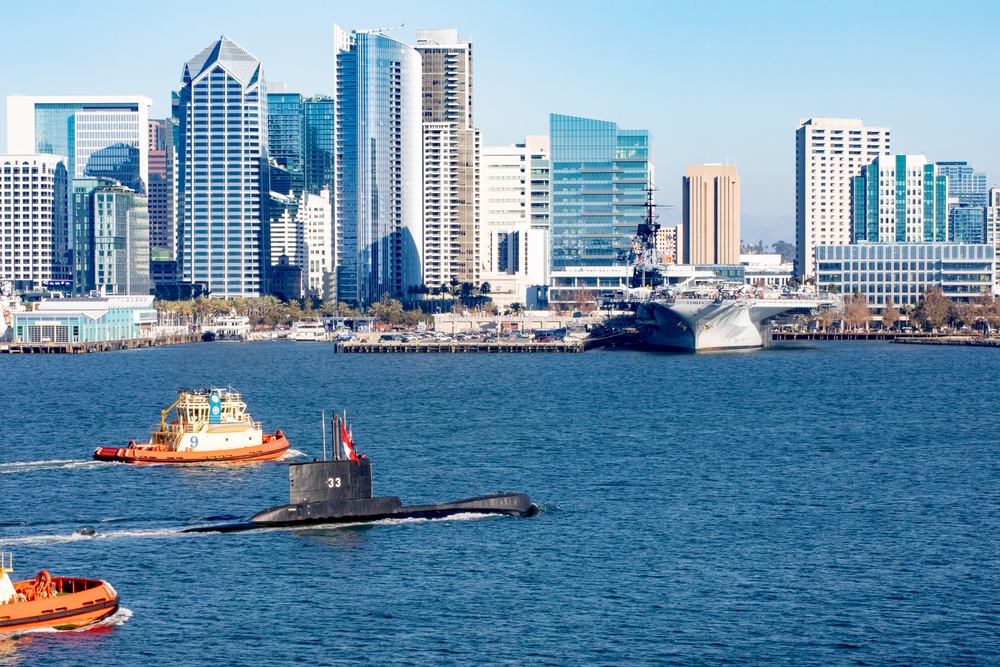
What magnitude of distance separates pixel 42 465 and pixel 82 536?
19006 millimetres

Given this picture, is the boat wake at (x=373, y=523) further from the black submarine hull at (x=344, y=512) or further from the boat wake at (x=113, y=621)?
the boat wake at (x=113, y=621)

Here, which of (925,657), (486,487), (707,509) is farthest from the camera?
(486,487)

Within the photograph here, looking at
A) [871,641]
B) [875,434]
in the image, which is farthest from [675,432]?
[871,641]

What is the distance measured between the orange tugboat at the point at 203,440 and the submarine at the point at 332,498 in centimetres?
1762

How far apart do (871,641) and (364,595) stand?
1423 cm

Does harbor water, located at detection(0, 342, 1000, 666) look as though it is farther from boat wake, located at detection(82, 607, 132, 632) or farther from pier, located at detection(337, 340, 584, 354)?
pier, located at detection(337, 340, 584, 354)

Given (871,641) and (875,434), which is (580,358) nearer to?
(875,434)

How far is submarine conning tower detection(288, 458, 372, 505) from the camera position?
49.5 meters

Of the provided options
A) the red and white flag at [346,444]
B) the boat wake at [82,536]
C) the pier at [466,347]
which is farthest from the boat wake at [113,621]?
the pier at [466,347]

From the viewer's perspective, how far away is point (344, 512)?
5034 cm

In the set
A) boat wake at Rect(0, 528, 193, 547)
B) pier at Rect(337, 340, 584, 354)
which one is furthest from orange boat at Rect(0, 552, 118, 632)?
pier at Rect(337, 340, 584, 354)

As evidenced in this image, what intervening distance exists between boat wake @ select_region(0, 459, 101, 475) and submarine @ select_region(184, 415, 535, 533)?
18.5 metres

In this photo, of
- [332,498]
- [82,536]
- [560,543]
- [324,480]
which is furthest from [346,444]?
[82,536]

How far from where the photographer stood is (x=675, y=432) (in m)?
82.1
